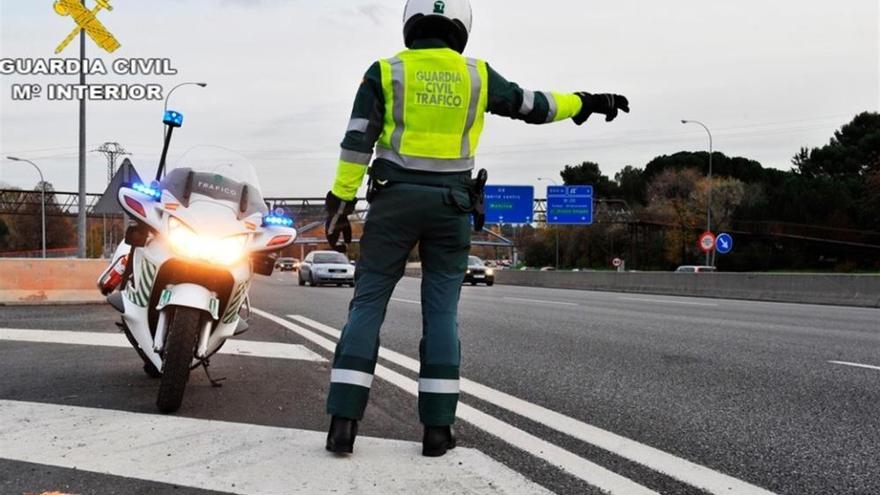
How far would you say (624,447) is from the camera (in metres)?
3.34

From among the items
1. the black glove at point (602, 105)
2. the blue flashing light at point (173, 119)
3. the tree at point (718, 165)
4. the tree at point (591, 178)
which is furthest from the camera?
the tree at point (591, 178)

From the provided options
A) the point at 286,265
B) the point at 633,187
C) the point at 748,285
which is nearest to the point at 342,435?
the point at 748,285

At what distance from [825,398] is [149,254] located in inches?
163

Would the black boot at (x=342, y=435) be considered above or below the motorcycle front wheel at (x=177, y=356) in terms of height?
below

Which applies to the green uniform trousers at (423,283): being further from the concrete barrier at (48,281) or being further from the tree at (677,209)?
the tree at (677,209)

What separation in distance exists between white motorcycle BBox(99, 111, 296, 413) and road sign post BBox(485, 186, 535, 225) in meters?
35.0

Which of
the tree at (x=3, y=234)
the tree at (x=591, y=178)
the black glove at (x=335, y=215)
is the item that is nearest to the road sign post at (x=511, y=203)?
the black glove at (x=335, y=215)

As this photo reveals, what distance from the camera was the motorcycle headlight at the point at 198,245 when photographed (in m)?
3.91

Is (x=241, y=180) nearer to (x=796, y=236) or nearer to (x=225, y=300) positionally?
(x=225, y=300)

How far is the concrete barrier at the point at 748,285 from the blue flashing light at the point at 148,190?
16.1 m

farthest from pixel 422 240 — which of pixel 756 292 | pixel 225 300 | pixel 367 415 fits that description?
pixel 756 292

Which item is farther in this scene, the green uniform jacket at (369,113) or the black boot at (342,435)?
the green uniform jacket at (369,113)

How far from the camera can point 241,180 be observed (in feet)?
14.4

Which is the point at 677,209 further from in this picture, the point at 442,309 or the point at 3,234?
the point at 3,234
